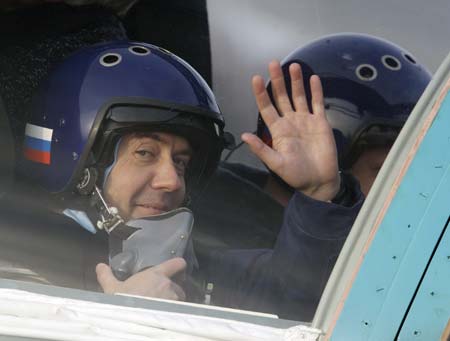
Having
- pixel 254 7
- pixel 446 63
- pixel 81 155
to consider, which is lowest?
pixel 81 155

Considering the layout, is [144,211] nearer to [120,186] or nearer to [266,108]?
[120,186]

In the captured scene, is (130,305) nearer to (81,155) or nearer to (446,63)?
(446,63)

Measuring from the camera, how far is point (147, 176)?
2191mm

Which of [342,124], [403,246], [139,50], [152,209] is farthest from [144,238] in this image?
[403,246]

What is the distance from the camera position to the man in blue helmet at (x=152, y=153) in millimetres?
1859

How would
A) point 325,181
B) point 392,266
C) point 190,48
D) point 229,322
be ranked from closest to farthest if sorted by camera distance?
1. point 392,266
2. point 229,322
3. point 325,181
4. point 190,48

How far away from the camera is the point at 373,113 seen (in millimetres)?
2424

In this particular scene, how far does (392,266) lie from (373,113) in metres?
1.12

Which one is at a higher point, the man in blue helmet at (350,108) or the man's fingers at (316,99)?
the man's fingers at (316,99)

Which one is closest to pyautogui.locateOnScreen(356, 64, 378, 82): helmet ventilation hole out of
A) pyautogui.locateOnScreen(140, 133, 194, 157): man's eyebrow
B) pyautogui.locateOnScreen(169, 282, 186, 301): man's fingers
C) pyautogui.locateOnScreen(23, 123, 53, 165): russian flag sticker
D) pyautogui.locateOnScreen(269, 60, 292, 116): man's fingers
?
pyautogui.locateOnScreen(269, 60, 292, 116): man's fingers

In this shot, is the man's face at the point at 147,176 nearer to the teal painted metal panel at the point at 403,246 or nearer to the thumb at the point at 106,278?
the thumb at the point at 106,278

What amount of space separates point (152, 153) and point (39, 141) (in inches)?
10.9

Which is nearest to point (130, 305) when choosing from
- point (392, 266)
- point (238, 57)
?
point (392, 266)

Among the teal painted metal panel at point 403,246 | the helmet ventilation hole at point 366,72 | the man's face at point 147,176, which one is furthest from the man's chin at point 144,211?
the teal painted metal panel at point 403,246
